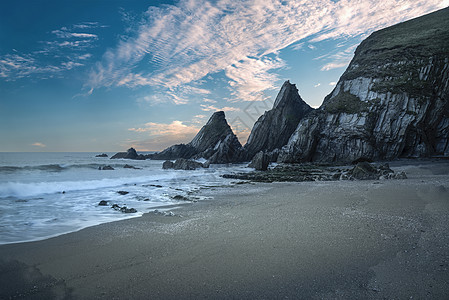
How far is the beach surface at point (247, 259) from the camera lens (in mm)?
2699

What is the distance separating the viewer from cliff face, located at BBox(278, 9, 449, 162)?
3647 centimetres

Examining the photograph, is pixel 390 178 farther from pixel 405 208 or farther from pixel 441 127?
pixel 441 127

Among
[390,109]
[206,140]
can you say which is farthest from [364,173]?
[206,140]

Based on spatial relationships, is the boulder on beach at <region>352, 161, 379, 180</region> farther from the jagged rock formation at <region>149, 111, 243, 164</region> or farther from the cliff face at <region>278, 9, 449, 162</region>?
the jagged rock formation at <region>149, 111, 243, 164</region>

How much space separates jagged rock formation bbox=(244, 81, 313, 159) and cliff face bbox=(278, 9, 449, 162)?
14.9 metres

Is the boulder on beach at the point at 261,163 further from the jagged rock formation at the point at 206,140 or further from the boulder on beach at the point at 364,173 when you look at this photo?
the jagged rock formation at the point at 206,140

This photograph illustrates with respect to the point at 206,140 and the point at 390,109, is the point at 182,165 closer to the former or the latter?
the point at 206,140

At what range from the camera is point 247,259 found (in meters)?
3.52

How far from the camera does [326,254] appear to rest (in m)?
3.57

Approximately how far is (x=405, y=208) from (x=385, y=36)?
7020cm

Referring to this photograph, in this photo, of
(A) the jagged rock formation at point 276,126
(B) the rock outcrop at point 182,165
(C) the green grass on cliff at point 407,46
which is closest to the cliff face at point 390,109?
(C) the green grass on cliff at point 407,46

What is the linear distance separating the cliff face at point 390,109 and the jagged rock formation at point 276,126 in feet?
48.9

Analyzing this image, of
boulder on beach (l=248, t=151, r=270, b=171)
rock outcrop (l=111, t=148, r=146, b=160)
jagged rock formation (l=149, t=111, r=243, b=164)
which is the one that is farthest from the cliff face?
rock outcrop (l=111, t=148, r=146, b=160)

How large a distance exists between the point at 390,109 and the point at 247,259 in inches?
1837
